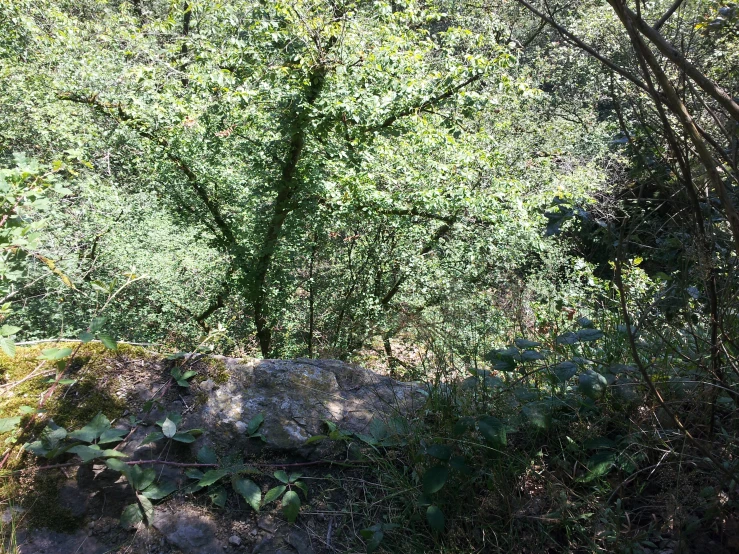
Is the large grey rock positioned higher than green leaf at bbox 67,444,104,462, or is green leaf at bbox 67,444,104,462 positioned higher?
the large grey rock

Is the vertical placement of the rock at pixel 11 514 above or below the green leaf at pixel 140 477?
below

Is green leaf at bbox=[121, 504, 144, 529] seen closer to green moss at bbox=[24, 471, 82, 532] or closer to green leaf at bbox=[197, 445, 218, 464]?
green moss at bbox=[24, 471, 82, 532]

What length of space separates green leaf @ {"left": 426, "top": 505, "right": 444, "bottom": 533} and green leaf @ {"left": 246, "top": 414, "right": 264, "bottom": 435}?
0.76 m

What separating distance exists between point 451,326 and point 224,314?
548 centimetres

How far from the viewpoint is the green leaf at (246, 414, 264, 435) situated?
2081 millimetres

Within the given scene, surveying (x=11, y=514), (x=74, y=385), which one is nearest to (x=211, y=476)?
(x=11, y=514)

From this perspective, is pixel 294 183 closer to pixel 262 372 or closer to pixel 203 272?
pixel 203 272

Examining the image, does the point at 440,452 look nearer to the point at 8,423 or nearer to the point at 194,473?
the point at 194,473

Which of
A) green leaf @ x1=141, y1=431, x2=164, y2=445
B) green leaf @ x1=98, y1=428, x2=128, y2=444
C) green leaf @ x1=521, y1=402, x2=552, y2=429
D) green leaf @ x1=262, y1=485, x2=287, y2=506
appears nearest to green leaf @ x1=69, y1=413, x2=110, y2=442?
green leaf @ x1=98, y1=428, x2=128, y2=444

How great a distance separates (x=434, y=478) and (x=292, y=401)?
0.79m

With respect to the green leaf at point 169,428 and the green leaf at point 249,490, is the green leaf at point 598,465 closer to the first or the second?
the green leaf at point 249,490

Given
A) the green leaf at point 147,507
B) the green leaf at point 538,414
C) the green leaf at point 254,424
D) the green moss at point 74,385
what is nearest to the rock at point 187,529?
the green leaf at point 147,507

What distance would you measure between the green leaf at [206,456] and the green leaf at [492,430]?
974mm

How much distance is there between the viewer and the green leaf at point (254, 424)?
6.83 feet
